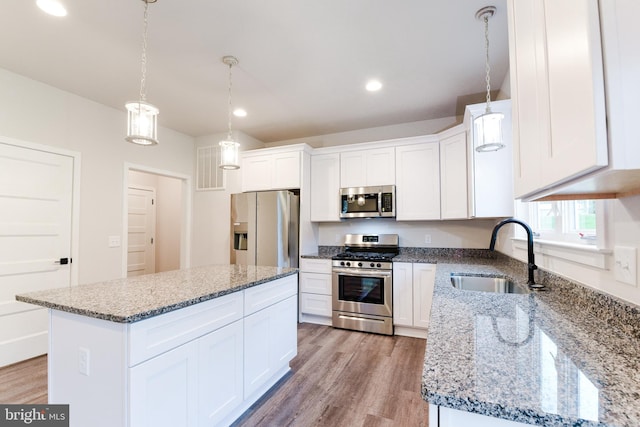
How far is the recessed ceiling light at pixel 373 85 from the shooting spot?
2873 millimetres

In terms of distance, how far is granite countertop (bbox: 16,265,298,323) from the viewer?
129 centimetres

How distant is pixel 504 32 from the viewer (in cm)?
211

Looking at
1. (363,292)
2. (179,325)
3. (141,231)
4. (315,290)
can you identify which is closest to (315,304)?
(315,290)

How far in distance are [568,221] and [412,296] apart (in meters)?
1.90

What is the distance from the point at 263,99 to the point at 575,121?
3096 millimetres

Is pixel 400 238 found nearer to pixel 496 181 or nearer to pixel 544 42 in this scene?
pixel 496 181

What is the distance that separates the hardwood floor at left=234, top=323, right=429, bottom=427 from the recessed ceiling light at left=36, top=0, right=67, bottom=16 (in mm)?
2984

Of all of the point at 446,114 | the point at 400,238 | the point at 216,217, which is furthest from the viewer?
the point at 216,217

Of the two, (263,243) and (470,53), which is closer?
(470,53)

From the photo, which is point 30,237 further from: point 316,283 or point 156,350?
point 316,283

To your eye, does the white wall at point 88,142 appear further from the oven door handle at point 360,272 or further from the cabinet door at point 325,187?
the oven door handle at point 360,272

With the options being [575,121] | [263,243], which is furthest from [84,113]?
[575,121]

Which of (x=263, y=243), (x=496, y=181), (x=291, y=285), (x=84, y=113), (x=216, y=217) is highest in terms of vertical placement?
(x=84, y=113)

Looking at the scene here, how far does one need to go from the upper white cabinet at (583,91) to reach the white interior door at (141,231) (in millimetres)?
6236
